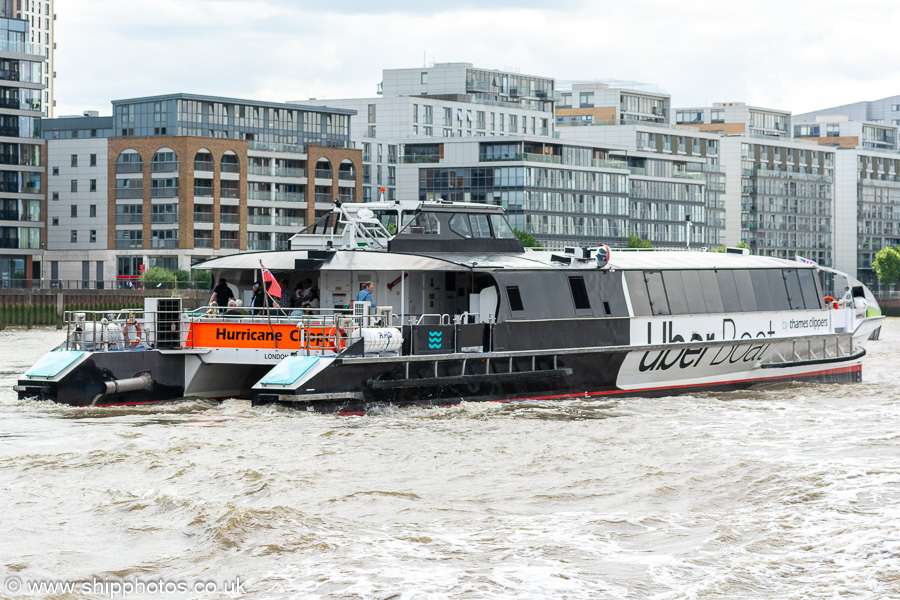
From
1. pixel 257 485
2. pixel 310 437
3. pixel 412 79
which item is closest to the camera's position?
pixel 257 485

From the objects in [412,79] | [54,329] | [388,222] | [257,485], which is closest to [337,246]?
[388,222]

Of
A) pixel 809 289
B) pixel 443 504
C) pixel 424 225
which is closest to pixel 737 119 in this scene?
pixel 809 289

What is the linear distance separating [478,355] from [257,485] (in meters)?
7.81

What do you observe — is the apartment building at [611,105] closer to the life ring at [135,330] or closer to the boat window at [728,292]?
the boat window at [728,292]

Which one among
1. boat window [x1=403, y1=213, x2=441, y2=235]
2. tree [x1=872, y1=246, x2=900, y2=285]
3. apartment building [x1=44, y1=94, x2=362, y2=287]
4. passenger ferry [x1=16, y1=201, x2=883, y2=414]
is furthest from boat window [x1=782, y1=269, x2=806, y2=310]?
tree [x1=872, y1=246, x2=900, y2=285]

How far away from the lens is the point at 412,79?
129500mm

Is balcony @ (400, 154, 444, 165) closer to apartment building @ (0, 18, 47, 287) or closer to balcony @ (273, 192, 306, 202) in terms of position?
balcony @ (273, 192, 306, 202)

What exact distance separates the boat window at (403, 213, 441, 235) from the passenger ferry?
30mm

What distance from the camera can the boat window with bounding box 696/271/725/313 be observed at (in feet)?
92.6

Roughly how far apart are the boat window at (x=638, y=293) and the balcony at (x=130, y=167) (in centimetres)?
7465

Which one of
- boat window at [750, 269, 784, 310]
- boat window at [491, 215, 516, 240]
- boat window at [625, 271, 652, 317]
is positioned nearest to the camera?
boat window at [625, 271, 652, 317]

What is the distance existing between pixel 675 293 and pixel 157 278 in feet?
201

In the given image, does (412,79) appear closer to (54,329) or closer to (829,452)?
(54,329)

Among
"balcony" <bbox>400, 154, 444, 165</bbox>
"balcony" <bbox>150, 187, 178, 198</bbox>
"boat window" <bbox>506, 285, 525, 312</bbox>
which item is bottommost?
"boat window" <bbox>506, 285, 525, 312</bbox>
